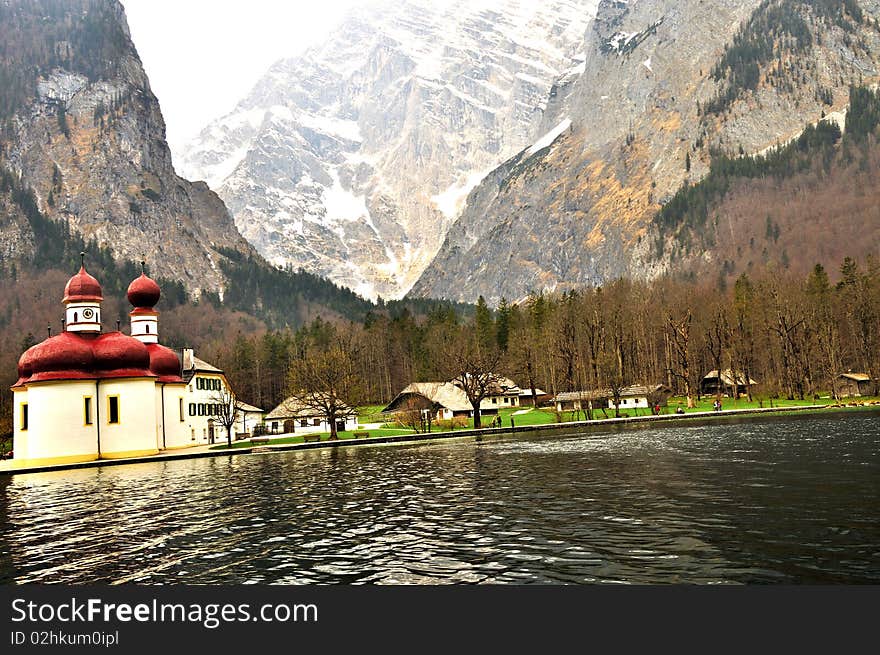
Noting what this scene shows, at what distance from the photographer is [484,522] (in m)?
22.3

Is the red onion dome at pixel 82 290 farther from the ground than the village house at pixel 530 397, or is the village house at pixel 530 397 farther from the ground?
the red onion dome at pixel 82 290

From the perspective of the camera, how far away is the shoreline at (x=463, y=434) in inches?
2406

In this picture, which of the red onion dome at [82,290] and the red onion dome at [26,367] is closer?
the red onion dome at [26,367]

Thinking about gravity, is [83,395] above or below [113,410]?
above

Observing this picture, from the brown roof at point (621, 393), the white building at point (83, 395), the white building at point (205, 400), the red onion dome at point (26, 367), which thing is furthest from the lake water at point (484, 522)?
the brown roof at point (621, 393)

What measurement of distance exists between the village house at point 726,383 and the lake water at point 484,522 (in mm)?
69326

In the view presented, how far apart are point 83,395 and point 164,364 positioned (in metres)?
12.0

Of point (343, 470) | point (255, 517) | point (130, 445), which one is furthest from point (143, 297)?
point (255, 517)

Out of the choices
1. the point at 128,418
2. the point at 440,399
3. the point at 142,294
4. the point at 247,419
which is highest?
the point at 142,294

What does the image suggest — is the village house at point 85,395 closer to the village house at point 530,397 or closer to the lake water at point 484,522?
the lake water at point 484,522

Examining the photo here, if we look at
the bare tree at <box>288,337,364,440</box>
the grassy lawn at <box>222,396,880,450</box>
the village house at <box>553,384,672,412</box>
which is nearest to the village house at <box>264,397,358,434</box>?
the bare tree at <box>288,337,364,440</box>

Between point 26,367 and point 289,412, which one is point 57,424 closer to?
point 26,367

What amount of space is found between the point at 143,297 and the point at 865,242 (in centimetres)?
17514

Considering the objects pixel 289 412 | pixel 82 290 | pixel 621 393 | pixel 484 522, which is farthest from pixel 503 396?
pixel 484 522
